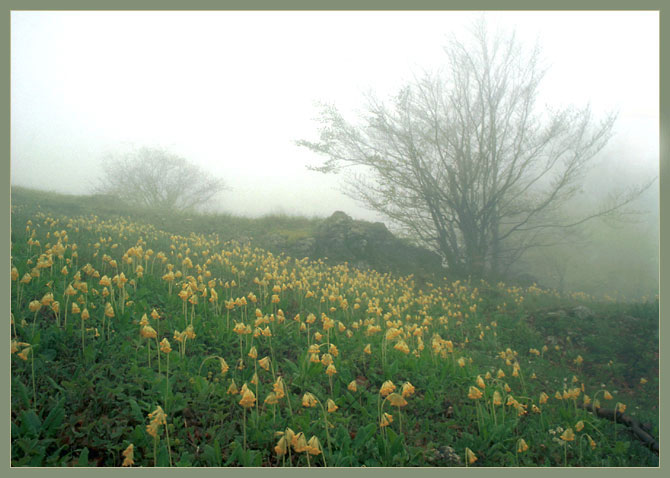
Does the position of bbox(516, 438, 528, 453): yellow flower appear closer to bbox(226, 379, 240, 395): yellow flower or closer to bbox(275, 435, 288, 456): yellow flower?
bbox(275, 435, 288, 456): yellow flower

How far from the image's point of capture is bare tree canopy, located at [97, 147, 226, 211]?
3.54 m

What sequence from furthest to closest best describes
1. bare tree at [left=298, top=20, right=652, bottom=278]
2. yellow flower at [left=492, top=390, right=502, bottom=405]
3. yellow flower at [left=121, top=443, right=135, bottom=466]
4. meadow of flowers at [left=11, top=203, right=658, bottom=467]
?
bare tree at [left=298, top=20, right=652, bottom=278], yellow flower at [left=492, top=390, right=502, bottom=405], meadow of flowers at [left=11, top=203, right=658, bottom=467], yellow flower at [left=121, top=443, right=135, bottom=466]

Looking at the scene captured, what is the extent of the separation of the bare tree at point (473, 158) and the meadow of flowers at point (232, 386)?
242cm

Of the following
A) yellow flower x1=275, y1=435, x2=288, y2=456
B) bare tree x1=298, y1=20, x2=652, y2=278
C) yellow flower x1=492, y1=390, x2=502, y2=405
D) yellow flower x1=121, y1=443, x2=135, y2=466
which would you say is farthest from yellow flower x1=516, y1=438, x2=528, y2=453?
bare tree x1=298, y1=20, x2=652, y2=278

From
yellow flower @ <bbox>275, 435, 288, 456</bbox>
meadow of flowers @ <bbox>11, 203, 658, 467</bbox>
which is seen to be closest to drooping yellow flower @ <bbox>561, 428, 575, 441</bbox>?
meadow of flowers @ <bbox>11, 203, 658, 467</bbox>

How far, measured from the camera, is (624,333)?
3.24 metres

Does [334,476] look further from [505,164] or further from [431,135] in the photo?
[505,164]

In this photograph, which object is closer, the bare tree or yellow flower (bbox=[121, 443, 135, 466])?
yellow flower (bbox=[121, 443, 135, 466])

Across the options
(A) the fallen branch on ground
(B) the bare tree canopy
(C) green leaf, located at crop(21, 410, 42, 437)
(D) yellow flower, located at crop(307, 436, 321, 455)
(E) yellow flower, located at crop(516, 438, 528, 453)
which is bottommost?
(A) the fallen branch on ground

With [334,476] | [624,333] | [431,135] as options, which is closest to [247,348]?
[334,476]

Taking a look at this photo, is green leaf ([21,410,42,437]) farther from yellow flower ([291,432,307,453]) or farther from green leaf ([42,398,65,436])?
yellow flower ([291,432,307,453])

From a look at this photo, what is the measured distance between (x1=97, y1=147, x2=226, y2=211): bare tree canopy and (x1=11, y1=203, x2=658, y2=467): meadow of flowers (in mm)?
639

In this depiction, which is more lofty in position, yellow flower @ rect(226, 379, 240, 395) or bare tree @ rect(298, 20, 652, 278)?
bare tree @ rect(298, 20, 652, 278)

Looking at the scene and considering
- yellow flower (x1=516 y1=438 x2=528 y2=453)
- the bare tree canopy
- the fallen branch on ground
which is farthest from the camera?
the bare tree canopy
